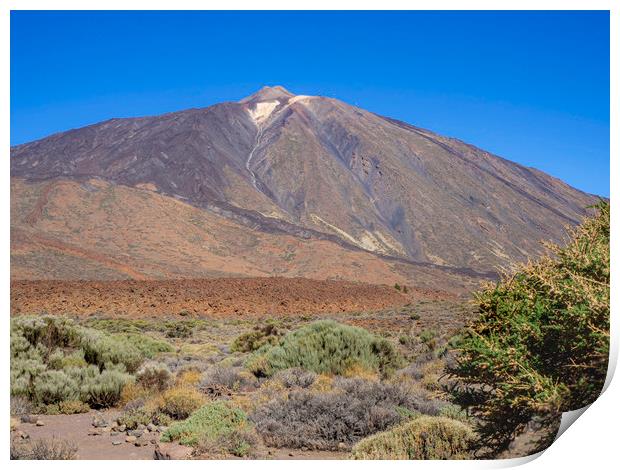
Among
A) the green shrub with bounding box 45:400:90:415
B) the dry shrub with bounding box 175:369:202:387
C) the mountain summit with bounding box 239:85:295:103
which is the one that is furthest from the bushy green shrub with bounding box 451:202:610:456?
the mountain summit with bounding box 239:85:295:103

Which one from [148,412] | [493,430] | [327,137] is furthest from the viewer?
[327,137]

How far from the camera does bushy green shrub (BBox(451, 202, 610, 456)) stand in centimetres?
529

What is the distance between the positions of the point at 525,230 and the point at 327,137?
56.3m

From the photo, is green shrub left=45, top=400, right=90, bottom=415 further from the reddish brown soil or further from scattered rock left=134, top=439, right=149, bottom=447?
the reddish brown soil

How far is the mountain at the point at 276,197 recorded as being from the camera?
67312 millimetres

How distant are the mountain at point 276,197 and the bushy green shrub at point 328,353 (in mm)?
38811

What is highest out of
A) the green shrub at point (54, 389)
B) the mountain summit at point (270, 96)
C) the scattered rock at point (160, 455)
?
the mountain summit at point (270, 96)

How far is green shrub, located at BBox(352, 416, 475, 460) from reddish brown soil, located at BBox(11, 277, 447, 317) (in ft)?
91.0

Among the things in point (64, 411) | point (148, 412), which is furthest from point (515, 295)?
point (64, 411)

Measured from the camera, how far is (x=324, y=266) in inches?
2697

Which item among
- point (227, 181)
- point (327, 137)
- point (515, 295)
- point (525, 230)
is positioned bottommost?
point (515, 295)

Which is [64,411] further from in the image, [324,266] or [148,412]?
[324,266]

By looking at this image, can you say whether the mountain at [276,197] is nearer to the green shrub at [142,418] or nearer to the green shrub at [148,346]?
the green shrub at [148,346]

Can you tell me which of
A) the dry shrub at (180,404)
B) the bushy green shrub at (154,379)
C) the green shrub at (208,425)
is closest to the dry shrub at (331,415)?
the green shrub at (208,425)
